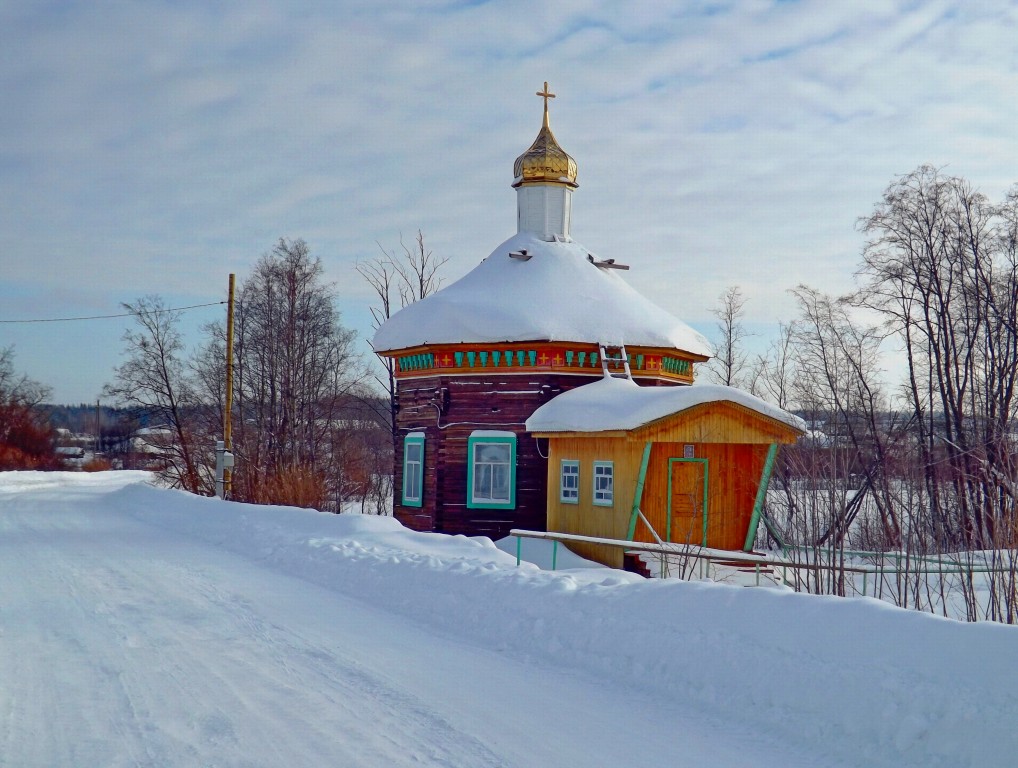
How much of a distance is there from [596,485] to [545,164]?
32.1 ft

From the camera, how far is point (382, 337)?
2023 cm

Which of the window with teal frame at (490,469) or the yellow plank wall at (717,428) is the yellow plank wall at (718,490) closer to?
the yellow plank wall at (717,428)

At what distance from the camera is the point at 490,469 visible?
18.6m

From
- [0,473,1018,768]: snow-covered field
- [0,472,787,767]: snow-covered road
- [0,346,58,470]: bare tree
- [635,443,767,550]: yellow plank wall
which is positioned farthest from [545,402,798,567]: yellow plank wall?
[0,346,58,470]: bare tree

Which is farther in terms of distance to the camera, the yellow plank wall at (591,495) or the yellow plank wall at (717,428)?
the yellow plank wall at (591,495)

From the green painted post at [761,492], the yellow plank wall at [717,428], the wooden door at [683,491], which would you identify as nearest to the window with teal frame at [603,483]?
the wooden door at [683,491]

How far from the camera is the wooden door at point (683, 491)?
52.5 ft

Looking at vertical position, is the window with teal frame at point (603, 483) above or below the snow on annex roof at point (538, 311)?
below

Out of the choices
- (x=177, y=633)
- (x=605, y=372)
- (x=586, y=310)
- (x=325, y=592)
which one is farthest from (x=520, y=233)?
(x=177, y=633)

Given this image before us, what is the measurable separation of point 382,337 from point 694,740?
51.8 feet

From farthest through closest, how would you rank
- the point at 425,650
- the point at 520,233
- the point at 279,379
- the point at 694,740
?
the point at 279,379 < the point at 520,233 < the point at 425,650 < the point at 694,740

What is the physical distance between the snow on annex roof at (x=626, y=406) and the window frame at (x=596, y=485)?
Result: 0.79 m

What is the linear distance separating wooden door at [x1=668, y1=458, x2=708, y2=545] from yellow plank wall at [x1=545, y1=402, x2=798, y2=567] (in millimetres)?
89

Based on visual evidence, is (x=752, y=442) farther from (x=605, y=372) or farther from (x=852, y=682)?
(x=852, y=682)
